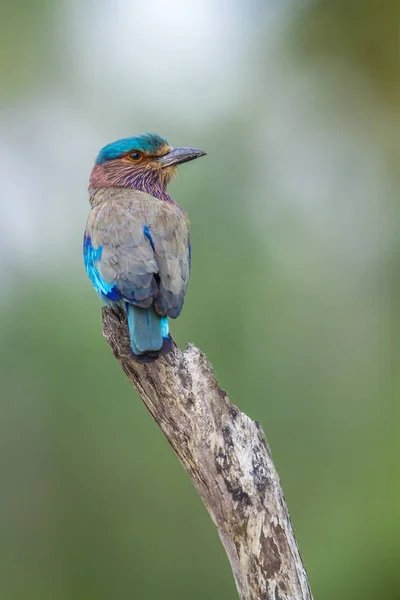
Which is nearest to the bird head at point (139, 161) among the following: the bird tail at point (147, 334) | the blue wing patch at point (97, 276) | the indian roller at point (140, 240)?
the indian roller at point (140, 240)

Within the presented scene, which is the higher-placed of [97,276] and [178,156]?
[178,156]

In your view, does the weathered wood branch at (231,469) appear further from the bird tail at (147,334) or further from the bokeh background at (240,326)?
the bokeh background at (240,326)

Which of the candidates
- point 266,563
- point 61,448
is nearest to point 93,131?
point 61,448

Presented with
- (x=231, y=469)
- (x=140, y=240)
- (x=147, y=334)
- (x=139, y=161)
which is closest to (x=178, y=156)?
(x=139, y=161)

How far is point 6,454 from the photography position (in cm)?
369

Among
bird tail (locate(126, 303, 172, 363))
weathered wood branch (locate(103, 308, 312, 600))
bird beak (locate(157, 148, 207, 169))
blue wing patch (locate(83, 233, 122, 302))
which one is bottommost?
weathered wood branch (locate(103, 308, 312, 600))

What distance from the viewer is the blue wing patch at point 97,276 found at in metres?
1.95

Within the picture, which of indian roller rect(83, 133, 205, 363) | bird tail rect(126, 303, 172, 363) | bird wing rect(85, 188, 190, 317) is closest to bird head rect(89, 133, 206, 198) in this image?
indian roller rect(83, 133, 205, 363)

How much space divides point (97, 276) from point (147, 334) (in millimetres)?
336

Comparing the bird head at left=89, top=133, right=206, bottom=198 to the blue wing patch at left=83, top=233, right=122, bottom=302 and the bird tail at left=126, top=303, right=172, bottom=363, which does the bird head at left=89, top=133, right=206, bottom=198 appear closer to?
Answer: the blue wing patch at left=83, top=233, right=122, bottom=302

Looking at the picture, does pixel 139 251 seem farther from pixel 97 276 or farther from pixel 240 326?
pixel 240 326

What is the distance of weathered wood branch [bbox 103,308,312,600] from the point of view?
1725mm

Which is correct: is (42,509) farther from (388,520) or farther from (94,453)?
(388,520)

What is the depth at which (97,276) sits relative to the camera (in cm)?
206
